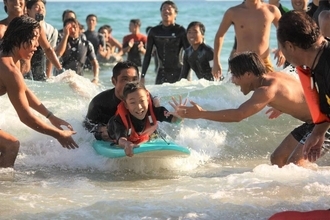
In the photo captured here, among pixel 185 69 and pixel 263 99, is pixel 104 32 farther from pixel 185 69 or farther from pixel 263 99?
pixel 263 99

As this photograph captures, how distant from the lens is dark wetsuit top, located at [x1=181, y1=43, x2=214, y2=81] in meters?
10.4

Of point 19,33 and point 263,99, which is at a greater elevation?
point 19,33

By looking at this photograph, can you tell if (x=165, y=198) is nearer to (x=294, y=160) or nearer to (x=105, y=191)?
(x=105, y=191)

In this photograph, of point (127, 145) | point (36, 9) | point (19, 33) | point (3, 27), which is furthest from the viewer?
point (36, 9)

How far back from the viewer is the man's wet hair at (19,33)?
5.67 meters

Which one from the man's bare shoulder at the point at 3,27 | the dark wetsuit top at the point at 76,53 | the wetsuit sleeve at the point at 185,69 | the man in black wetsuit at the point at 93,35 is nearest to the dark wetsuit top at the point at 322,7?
the wetsuit sleeve at the point at 185,69

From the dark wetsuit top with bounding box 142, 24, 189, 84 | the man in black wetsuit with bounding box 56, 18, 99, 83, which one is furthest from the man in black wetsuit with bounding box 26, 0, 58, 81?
the dark wetsuit top with bounding box 142, 24, 189, 84

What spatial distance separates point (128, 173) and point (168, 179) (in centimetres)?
48

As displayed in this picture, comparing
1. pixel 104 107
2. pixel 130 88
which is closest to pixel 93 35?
pixel 104 107

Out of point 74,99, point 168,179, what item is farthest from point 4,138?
point 74,99

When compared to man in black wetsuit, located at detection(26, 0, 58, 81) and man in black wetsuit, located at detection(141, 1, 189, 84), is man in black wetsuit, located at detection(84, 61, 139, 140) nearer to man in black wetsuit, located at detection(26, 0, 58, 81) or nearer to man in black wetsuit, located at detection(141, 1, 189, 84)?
man in black wetsuit, located at detection(26, 0, 58, 81)

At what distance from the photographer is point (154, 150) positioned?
20.0ft

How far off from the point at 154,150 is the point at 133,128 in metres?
0.27

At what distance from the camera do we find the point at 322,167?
6.58 m
